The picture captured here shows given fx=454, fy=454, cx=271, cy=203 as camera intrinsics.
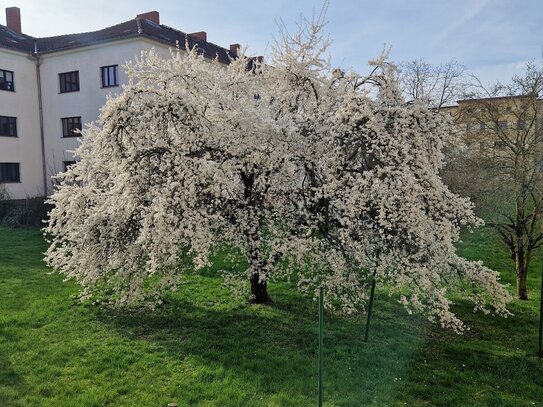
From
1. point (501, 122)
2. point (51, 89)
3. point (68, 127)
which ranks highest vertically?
point (51, 89)

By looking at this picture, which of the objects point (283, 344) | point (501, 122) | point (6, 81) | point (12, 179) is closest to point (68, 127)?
point (6, 81)

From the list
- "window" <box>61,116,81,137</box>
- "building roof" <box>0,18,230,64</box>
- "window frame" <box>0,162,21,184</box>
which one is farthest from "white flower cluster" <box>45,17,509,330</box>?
"window frame" <box>0,162,21,184</box>

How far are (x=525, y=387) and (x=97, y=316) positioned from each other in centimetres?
701

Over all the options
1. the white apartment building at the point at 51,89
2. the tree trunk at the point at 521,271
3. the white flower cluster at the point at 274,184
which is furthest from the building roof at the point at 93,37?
the tree trunk at the point at 521,271

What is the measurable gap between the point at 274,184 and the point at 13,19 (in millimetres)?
25883

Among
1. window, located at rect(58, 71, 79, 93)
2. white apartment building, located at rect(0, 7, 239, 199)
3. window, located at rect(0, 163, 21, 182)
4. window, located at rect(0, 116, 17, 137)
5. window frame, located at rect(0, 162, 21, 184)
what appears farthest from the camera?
window, located at rect(58, 71, 79, 93)

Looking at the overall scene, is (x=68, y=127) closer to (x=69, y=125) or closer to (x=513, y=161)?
(x=69, y=125)

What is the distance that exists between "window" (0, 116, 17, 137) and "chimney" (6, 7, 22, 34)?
603 centimetres

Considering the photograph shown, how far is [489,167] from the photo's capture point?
520 inches

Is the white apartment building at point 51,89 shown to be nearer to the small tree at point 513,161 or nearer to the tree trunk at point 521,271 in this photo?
the small tree at point 513,161

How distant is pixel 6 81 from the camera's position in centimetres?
2383

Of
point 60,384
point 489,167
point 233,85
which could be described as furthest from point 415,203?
point 489,167

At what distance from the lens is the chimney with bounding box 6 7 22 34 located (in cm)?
2644

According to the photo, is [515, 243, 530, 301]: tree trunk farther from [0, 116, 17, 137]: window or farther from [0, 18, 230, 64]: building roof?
[0, 116, 17, 137]: window
